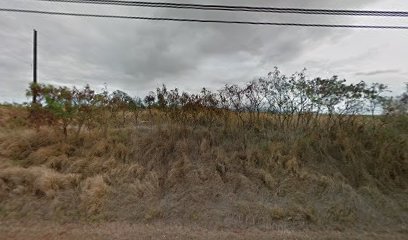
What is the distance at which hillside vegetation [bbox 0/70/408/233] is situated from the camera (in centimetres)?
652

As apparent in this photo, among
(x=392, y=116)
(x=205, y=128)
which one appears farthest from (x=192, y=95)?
(x=392, y=116)

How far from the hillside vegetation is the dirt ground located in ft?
0.94

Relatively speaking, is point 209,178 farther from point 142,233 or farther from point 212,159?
point 142,233

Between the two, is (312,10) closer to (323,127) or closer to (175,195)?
(323,127)

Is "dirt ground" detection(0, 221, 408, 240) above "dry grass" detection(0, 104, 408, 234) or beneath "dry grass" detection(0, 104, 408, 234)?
beneath

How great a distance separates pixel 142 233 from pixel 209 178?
2.52 metres

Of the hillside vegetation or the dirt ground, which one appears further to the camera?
the hillside vegetation

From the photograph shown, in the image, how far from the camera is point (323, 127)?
361 inches

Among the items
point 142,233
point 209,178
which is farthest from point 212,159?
point 142,233

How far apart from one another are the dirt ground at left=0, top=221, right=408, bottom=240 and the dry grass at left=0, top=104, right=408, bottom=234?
7 centimetres

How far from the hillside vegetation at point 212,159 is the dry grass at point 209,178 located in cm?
3

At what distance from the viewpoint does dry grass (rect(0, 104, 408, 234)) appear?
20.9ft

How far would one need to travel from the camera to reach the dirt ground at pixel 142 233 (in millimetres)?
5445

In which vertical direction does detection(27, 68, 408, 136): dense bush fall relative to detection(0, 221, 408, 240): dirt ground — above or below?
above
